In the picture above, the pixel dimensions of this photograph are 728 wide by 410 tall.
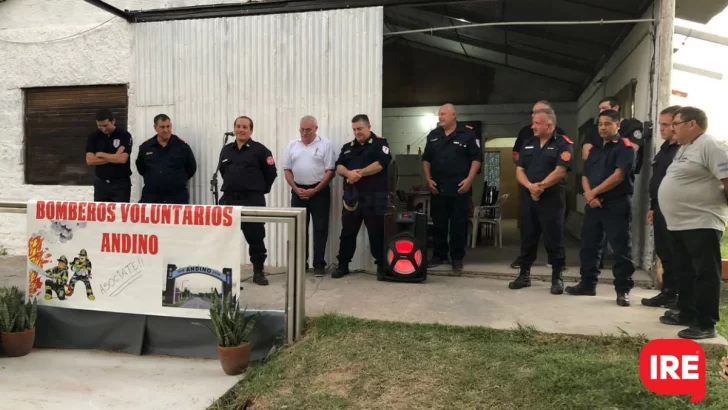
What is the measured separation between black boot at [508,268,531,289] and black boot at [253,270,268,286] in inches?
92.0

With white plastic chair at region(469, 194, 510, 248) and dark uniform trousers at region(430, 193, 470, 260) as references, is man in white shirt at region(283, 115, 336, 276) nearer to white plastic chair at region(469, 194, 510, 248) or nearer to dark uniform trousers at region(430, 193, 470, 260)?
dark uniform trousers at region(430, 193, 470, 260)

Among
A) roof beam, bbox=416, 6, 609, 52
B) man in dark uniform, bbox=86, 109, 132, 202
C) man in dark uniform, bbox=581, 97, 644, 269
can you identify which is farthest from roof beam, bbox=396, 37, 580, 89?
man in dark uniform, bbox=86, 109, 132, 202

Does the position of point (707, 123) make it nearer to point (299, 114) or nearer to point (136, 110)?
point (299, 114)

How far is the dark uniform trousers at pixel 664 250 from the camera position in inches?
163

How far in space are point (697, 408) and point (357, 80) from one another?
4122mm

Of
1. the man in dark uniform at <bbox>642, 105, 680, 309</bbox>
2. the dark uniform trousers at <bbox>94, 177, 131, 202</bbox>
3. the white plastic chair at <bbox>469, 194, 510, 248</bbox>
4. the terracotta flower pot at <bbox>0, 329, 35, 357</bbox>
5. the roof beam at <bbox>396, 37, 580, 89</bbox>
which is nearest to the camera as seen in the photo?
→ the terracotta flower pot at <bbox>0, 329, 35, 357</bbox>

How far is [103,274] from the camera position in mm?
3863

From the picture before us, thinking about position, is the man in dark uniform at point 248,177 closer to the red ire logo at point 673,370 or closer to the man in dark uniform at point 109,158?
the man in dark uniform at point 109,158

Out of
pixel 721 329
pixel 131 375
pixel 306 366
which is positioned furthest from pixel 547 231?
pixel 131 375

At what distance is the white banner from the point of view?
3674mm

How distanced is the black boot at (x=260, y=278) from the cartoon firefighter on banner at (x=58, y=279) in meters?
1.61

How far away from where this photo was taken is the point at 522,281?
4738 millimetres

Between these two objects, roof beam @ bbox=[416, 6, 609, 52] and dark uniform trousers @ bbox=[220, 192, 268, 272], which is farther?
roof beam @ bbox=[416, 6, 609, 52]

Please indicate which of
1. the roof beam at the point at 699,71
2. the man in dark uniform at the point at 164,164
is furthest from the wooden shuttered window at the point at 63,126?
the roof beam at the point at 699,71
